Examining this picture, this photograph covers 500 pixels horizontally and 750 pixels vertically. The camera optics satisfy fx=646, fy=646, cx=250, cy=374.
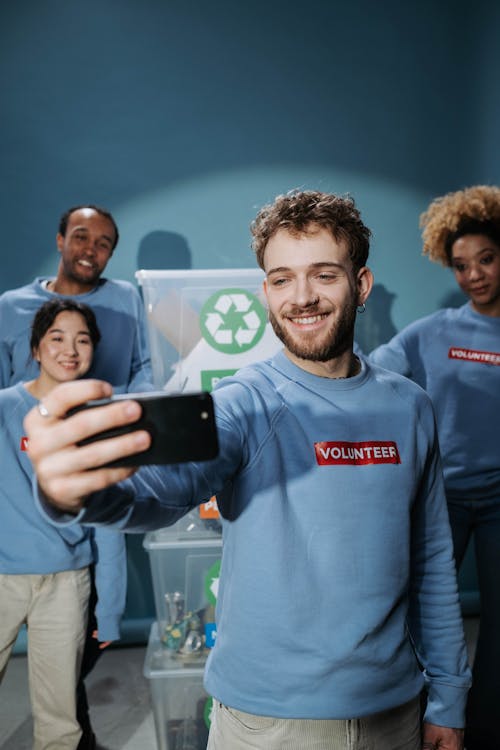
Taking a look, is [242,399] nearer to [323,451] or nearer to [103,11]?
[323,451]

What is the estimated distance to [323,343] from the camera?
3.22ft

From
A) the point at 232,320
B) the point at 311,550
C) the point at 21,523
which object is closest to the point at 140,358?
the point at 232,320

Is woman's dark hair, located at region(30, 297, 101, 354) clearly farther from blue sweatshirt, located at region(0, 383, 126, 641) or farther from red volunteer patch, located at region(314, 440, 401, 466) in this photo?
red volunteer patch, located at region(314, 440, 401, 466)

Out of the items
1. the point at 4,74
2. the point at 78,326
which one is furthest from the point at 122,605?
the point at 4,74

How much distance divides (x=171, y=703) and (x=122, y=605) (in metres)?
0.34

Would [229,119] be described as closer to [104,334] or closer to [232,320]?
[104,334]

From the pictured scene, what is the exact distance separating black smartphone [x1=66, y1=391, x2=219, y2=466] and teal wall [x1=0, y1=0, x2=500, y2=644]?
7.36ft

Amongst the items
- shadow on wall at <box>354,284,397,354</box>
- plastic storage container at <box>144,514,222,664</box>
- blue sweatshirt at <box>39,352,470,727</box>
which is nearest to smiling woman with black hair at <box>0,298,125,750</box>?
plastic storage container at <box>144,514,222,664</box>

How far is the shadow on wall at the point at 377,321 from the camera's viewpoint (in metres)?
2.91

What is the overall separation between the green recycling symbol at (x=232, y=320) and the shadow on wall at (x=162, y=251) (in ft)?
2.93

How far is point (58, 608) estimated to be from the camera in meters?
1.79

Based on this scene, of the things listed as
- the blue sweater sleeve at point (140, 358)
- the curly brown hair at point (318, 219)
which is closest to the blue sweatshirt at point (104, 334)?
the blue sweater sleeve at point (140, 358)

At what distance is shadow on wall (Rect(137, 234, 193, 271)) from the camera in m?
2.75

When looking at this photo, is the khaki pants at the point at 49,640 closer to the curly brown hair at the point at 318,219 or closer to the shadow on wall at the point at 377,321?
the curly brown hair at the point at 318,219
